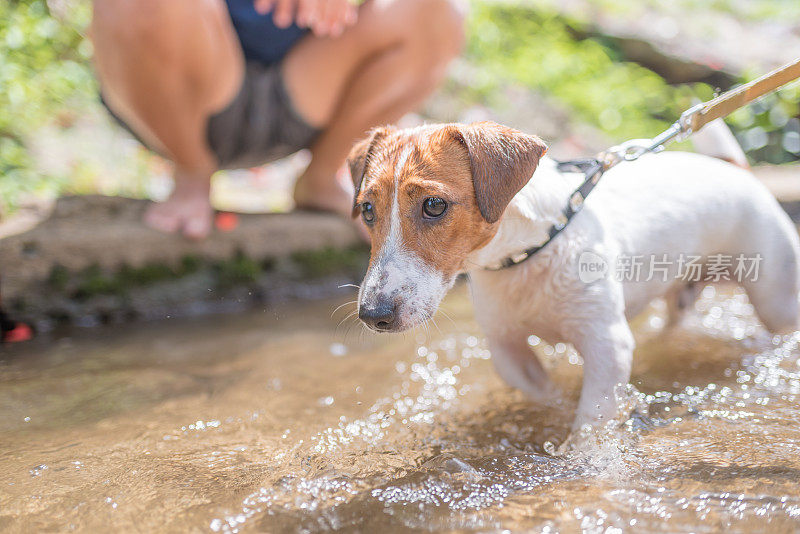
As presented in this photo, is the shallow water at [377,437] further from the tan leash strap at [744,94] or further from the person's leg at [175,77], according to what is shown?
the tan leash strap at [744,94]

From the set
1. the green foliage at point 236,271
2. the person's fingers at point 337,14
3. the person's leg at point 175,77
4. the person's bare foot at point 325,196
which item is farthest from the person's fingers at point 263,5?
the green foliage at point 236,271

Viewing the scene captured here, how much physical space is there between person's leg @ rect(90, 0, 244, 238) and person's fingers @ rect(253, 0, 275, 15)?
0.59 feet

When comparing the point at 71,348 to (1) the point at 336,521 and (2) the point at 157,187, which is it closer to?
(1) the point at 336,521

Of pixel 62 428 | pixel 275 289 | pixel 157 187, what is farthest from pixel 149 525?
pixel 157 187

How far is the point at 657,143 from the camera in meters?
2.31

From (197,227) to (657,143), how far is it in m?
2.43

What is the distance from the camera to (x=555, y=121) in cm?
719

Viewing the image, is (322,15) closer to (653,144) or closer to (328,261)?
(328,261)

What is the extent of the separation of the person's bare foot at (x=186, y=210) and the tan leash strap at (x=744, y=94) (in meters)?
2.56

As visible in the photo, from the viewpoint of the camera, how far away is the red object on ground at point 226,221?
12.2 feet

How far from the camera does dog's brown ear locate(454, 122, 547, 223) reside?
6.06 ft

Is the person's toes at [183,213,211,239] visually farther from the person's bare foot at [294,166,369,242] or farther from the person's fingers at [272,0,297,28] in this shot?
the person's fingers at [272,0,297,28]

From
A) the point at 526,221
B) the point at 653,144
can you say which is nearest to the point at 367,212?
the point at 526,221

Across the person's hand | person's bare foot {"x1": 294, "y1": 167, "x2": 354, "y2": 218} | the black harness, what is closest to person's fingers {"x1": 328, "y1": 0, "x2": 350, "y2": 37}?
the person's hand
